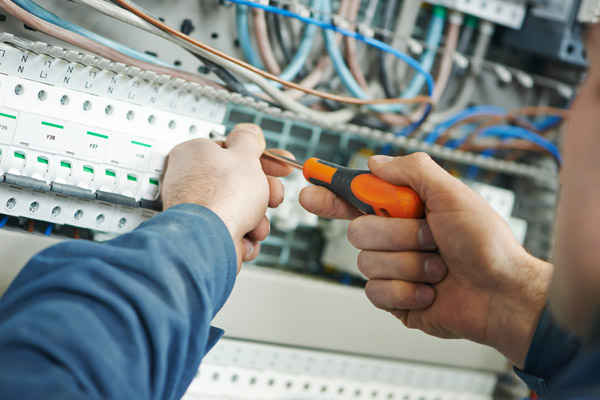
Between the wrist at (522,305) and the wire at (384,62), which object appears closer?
the wrist at (522,305)

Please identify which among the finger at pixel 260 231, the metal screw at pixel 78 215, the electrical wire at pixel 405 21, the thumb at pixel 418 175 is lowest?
the metal screw at pixel 78 215

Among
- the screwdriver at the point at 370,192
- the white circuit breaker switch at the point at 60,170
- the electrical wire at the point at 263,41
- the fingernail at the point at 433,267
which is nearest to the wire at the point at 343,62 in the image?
the electrical wire at the point at 263,41

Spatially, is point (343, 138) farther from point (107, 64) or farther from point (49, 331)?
point (49, 331)

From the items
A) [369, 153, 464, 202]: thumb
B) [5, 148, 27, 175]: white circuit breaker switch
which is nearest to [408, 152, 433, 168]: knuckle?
[369, 153, 464, 202]: thumb

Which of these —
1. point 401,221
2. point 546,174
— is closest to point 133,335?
point 401,221

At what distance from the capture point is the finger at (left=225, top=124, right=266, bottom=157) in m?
0.96

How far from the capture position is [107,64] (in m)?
0.92

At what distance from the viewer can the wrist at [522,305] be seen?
3.00ft

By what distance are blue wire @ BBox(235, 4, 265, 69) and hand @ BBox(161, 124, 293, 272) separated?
0.78 ft

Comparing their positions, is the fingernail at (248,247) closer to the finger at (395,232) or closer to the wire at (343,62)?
the finger at (395,232)

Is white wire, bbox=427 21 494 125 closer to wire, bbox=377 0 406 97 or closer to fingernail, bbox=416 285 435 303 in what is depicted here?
wire, bbox=377 0 406 97

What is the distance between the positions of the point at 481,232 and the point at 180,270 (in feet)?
1.62

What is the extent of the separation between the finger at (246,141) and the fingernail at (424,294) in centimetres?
37

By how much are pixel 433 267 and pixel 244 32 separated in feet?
2.05
